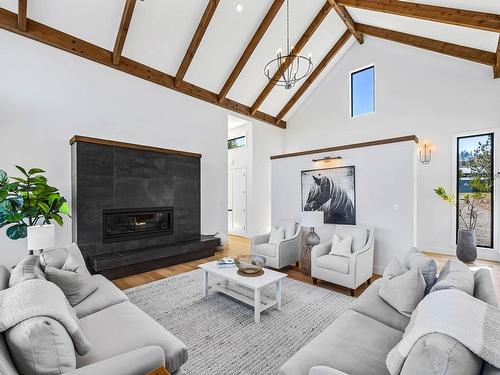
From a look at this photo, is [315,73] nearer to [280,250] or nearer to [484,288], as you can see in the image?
[280,250]

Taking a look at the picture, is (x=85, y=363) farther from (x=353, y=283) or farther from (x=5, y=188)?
(x=353, y=283)

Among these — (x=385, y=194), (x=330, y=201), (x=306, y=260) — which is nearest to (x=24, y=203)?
(x=306, y=260)

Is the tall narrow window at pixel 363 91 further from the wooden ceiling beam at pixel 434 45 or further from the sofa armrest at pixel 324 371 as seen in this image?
the sofa armrest at pixel 324 371

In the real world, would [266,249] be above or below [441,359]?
below

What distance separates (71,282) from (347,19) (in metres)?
7.35

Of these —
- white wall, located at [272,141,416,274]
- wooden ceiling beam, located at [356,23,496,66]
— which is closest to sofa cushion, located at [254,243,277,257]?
white wall, located at [272,141,416,274]

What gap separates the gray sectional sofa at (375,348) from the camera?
3.23 feet

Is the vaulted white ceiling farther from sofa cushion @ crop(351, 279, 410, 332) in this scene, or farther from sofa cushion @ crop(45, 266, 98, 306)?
sofa cushion @ crop(351, 279, 410, 332)

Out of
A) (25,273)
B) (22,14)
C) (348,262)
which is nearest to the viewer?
(25,273)

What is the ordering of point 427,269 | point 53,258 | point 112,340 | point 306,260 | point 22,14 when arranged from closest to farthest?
point 112,340, point 427,269, point 53,258, point 22,14, point 306,260

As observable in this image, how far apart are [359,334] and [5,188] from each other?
4005 millimetres

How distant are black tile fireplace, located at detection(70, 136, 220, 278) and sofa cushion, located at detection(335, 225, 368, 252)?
9.03 ft

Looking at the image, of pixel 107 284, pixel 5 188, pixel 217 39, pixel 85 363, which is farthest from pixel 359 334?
pixel 217 39

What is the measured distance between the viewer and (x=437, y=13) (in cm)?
436
